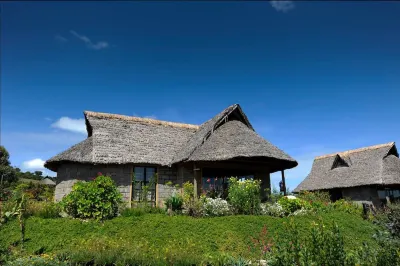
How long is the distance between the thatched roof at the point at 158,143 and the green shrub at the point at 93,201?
2.64 meters

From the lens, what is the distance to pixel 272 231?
1129 centimetres

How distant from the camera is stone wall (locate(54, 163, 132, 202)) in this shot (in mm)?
15406

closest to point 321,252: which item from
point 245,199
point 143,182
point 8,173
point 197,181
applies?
point 245,199

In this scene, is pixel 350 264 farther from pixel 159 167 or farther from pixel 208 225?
pixel 159 167

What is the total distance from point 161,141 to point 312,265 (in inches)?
545

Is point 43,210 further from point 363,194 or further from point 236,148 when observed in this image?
point 363,194

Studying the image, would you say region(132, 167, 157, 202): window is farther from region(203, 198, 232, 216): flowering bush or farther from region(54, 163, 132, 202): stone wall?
region(203, 198, 232, 216): flowering bush

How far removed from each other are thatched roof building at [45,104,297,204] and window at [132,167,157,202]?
55 mm

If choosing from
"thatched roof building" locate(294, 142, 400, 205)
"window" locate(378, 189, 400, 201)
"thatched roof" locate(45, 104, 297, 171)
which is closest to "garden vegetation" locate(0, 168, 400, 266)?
"thatched roof" locate(45, 104, 297, 171)

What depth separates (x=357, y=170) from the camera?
82.4 feet

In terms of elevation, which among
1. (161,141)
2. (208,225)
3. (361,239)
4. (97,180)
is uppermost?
(161,141)

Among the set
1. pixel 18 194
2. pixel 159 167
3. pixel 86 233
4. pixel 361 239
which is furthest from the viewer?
pixel 159 167

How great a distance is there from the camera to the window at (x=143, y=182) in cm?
1631

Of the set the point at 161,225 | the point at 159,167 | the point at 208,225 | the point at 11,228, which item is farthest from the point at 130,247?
the point at 159,167
